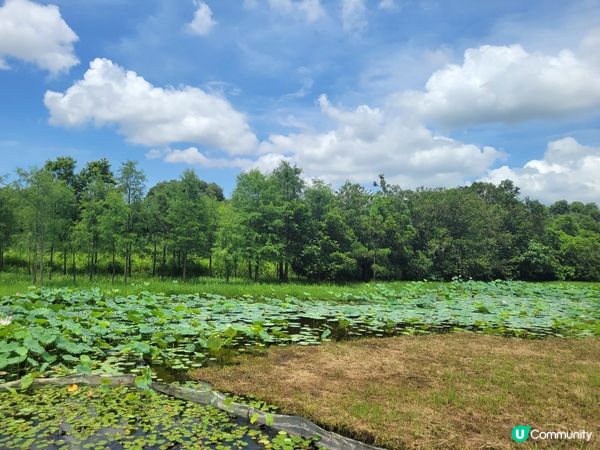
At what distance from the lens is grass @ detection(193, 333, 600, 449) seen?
172 inches

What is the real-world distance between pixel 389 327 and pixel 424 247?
26797 millimetres

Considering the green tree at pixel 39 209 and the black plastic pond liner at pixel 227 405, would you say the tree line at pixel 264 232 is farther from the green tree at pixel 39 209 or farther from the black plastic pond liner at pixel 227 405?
the black plastic pond liner at pixel 227 405

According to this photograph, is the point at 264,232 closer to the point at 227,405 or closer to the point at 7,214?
the point at 7,214

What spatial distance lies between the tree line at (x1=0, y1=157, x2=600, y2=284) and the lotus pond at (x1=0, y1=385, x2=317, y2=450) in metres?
18.1

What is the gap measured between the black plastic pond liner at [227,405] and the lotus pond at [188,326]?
0.22 metres

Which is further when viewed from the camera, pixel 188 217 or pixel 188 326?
pixel 188 217

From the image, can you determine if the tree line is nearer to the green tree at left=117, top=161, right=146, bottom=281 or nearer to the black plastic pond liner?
the green tree at left=117, top=161, right=146, bottom=281

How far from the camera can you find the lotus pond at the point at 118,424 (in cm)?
411

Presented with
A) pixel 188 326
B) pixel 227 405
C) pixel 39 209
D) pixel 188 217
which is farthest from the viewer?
pixel 188 217

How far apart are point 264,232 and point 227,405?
21170 millimetres

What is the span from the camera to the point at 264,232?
85.4 ft

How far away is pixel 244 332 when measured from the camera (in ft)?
28.5

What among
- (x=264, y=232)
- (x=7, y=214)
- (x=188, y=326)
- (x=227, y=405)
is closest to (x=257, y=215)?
(x=264, y=232)

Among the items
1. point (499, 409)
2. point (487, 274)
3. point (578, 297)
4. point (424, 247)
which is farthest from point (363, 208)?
point (499, 409)
